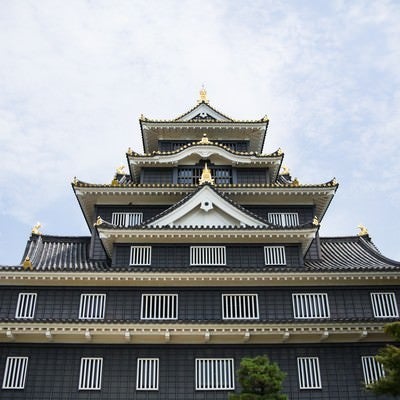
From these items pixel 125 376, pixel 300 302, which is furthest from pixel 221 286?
pixel 125 376

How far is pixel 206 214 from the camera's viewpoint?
1164 inches

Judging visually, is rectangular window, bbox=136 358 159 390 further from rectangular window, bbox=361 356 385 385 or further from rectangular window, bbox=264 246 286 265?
rectangular window, bbox=361 356 385 385

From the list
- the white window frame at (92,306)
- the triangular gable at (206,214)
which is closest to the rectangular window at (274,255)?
the triangular gable at (206,214)

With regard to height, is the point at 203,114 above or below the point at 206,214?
above

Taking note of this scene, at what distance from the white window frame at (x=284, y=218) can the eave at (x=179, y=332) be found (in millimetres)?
8418

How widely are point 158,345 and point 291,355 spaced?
6.46m

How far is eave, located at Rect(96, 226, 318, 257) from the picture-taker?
28.0 m

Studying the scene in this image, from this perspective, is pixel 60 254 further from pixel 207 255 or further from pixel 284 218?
pixel 284 218

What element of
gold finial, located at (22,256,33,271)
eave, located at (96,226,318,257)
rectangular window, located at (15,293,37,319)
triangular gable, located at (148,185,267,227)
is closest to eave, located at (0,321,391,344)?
rectangular window, located at (15,293,37,319)

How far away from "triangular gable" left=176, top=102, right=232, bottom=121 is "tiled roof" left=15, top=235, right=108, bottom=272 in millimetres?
12151

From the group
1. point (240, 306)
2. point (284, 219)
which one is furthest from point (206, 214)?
point (240, 306)

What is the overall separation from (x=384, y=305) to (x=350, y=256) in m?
4.29

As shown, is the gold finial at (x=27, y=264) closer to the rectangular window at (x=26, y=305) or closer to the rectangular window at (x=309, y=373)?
the rectangular window at (x=26, y=305)

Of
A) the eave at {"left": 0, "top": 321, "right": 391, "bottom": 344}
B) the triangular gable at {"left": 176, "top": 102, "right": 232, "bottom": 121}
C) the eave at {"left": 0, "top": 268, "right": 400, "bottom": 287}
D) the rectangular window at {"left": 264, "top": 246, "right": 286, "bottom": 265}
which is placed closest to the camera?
the eave at {"left": 0, "top": 321, "right": 391, "bottom": 344}
